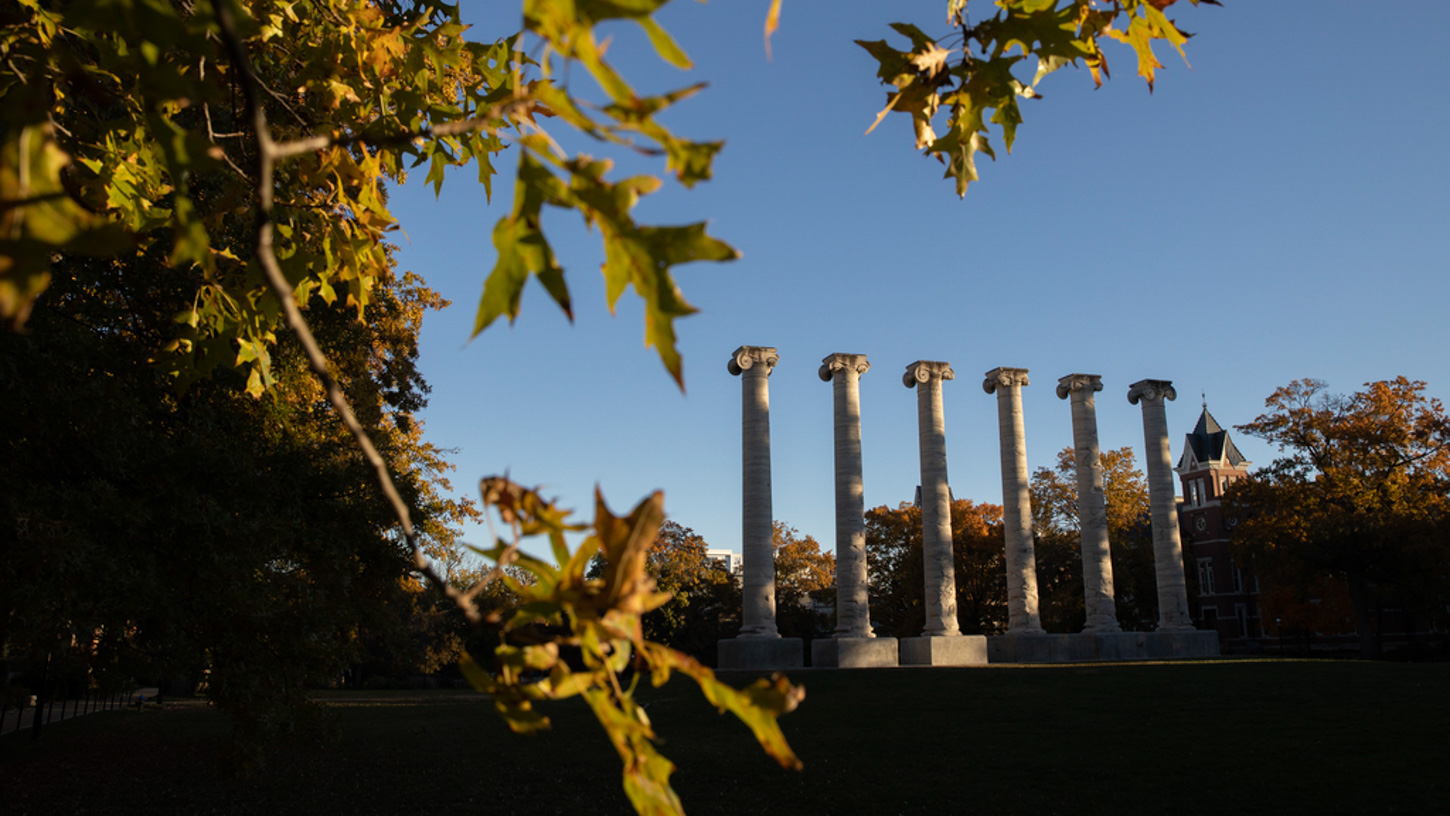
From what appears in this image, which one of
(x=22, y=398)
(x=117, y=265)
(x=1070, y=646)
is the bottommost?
(x=1070, y=646)

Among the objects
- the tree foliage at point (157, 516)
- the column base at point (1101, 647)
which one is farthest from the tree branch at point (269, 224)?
the column base at point (1101, 647)

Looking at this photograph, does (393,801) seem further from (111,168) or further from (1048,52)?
(1048,52)

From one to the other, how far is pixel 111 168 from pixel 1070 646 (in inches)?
1719

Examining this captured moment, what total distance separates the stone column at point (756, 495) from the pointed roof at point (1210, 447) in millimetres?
58231

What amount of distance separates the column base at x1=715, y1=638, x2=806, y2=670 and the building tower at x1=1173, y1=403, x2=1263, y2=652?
156 ft

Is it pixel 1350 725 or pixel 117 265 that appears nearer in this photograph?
pixel 117 265

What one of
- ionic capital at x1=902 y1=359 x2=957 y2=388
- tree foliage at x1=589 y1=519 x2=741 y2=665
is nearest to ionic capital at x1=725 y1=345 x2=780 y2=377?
ionic capital at x1=902 y1=359 x2=957 y2=388

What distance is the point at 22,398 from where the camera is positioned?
7.87m

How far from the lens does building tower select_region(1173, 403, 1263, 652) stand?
73.8 m

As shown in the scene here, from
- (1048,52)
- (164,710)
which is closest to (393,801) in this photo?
(1048,52)

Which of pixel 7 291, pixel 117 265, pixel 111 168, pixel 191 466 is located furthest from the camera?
pixel 117 265

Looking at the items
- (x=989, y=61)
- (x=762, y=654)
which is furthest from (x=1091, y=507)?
Answer: (x=989, y=61)

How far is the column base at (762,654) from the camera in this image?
37.2 m

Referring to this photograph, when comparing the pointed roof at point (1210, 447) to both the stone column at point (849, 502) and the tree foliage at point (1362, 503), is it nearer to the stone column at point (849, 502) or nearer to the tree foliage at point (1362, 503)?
the tree foliage at point (1362, 503)
